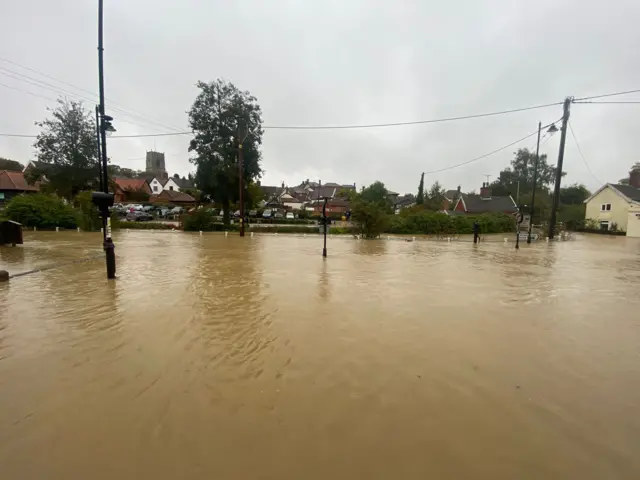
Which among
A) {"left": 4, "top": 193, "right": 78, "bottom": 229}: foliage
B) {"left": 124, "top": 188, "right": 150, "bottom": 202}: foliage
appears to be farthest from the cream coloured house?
{"left": 124, "top": 188, "right": 150, "bottom": 202}: foliage

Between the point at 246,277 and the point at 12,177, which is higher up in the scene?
the point at 12,177

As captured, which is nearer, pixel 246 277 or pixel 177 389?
pixel 177 389

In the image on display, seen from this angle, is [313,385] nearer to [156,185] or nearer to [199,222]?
[199,222]

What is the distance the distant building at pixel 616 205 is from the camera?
3750 cm

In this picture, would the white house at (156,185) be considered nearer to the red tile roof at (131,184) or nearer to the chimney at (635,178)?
the red tile roof at (131,184)

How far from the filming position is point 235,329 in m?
5.74

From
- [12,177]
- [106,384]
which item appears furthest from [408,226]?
[12,177]

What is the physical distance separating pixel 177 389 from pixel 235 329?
78.8 inches

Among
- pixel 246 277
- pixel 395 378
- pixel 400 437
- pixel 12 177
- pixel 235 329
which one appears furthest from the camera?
pixel 12 177

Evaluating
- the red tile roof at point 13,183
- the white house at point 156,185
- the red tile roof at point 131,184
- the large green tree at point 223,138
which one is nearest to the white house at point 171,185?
the white house at point 156,185

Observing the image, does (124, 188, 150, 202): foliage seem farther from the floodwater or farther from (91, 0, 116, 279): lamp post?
the floodwater

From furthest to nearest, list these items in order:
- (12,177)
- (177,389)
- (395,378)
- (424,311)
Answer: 1. (12,177)
2. (424,311)
3. (395,378)
4. (177,389)

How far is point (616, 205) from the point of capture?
132 ft

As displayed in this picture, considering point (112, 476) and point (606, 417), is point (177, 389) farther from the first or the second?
point (606, 417)
